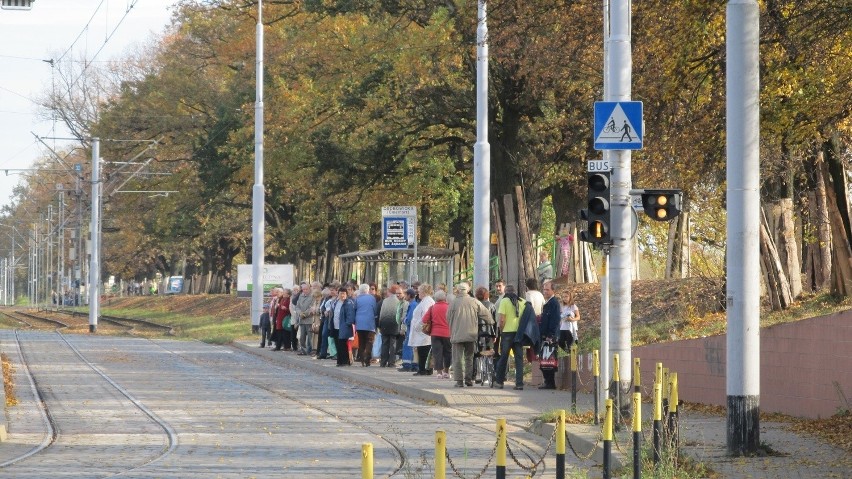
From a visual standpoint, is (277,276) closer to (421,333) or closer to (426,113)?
(426,113)

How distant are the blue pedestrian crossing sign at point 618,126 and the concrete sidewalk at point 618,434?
3.08m

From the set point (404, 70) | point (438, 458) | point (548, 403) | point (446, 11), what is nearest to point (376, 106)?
point (404, 70)

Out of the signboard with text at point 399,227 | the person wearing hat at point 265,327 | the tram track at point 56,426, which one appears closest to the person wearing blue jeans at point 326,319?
the signboard with text at point 399,227

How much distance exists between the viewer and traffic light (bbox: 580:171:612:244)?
16844 millimetres

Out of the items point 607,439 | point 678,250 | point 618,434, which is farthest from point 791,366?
point 678,250

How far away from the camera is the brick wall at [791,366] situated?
54.5ft

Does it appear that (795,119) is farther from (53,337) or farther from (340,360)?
(53,337)

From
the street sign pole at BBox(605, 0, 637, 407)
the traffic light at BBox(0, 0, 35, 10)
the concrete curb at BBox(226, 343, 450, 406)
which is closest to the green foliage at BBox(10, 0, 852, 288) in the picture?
the street sign pole at BBox(605, 0, 637, 407)

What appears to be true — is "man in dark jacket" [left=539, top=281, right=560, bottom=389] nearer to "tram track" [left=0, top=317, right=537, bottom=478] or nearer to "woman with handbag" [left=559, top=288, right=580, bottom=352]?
"woman with handbag" [left=559, top=288, right=580, bottom=352]

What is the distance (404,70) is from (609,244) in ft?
67.7

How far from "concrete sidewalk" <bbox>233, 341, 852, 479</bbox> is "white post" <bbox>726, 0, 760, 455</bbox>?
17.5 inches

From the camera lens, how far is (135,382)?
26.4m

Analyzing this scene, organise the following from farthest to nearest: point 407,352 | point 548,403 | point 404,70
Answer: point 404,70 → point 407,352 → point 548,403

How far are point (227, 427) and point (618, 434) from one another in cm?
472
